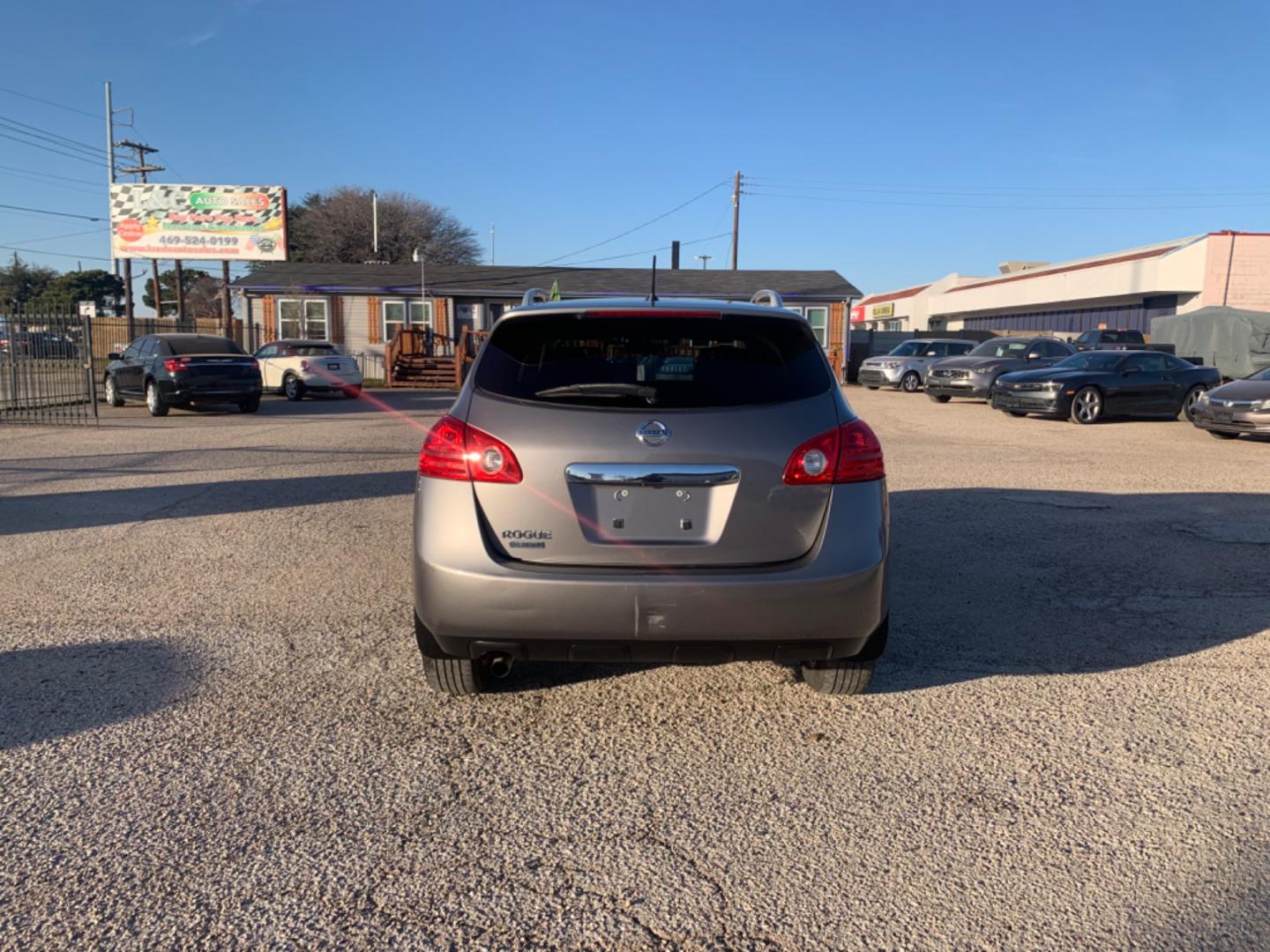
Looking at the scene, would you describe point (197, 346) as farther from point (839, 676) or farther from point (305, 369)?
point (839, 676)

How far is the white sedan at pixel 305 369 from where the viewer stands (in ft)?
75.1

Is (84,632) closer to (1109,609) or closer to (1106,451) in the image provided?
(1109,609)

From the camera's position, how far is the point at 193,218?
110 ft

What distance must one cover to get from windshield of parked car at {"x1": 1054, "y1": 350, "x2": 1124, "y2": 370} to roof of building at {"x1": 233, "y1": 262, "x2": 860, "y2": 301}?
51.0ft

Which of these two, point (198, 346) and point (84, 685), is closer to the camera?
point (84, 685)

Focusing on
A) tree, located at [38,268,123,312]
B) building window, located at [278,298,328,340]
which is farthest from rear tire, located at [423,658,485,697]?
tree, located at [38,268,123,312]

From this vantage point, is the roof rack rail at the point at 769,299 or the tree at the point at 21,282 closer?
the roof rack rail at the point at 769,299

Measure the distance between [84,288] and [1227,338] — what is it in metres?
85.2

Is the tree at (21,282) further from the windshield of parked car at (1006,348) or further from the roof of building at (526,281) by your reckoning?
the windshield of parked car at (1006,348)

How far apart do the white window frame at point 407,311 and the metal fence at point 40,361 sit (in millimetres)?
16885

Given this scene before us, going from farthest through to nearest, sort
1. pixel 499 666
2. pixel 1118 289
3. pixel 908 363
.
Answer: pixel 1118 289, pixel 908 363, pixel 499 666

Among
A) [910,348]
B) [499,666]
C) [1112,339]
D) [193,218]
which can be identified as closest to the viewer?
[499,666]

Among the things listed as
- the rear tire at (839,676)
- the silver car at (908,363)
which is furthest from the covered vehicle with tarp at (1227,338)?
the rear tire at (839,676)

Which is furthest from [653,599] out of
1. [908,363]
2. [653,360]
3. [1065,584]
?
[908,363]
